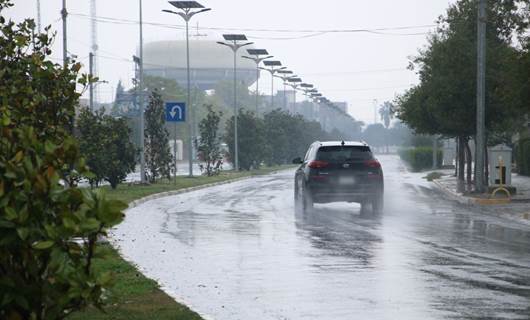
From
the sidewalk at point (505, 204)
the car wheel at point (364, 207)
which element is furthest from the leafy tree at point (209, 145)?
the car wheel at point (364, 207)

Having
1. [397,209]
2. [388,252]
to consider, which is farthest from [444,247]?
[397,209]

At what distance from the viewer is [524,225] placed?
23000 mm

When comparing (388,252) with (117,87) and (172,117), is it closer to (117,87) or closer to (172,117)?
(172,117)

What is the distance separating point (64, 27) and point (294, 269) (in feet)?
86.0

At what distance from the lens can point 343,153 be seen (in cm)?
2658

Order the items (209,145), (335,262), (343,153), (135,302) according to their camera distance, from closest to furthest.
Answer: (135,302), (335,262), (343,153), (209,145)

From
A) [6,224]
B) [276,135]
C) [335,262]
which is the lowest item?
[335,262]

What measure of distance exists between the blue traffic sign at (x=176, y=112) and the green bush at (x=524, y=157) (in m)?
19.2

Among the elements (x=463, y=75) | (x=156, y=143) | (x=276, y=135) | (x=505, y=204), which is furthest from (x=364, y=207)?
(x=276, y=135)

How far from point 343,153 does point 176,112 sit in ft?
52.5

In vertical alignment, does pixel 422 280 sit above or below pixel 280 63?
below

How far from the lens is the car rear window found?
26406 mm

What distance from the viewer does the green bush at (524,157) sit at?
51.8 meters

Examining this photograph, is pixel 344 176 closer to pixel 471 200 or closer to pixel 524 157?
pixel 471 200
